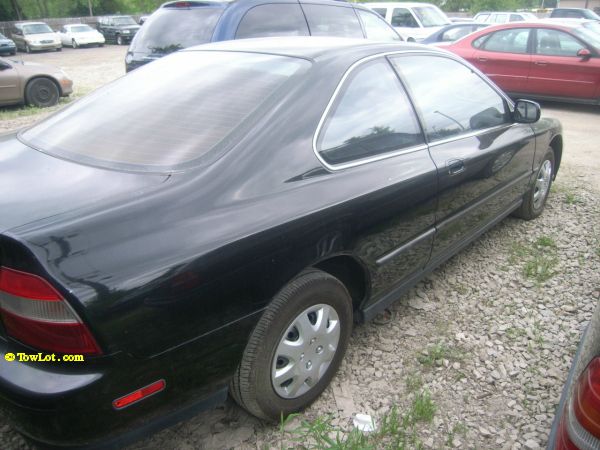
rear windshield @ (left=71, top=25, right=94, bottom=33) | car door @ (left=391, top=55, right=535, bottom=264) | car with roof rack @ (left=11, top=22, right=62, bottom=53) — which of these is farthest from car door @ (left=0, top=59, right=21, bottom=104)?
rear windshield @ (left=71, top=25, right=94, bottom=33)

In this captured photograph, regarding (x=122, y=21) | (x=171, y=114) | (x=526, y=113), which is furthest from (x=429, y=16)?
(x=122, y=21)

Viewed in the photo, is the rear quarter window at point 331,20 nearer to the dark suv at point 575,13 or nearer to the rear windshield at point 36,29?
the dark suv at point 575,13

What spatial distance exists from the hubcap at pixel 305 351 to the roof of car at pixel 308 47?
1.23 metres

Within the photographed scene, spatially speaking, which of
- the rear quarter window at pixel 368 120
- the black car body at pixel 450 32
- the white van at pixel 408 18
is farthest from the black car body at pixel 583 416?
the white van at pixel 408 18

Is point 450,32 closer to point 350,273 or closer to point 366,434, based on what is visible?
point 350,273

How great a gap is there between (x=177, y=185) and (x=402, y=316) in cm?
179

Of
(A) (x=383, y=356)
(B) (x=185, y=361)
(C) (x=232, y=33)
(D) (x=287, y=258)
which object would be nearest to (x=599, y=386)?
(D) (x=287, y=258)

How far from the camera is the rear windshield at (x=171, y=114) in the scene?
1.94m

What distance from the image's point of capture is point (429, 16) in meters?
14.9

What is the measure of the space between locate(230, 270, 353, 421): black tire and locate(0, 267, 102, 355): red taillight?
24.4 inches

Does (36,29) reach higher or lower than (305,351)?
higher

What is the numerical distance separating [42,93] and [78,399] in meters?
9.96

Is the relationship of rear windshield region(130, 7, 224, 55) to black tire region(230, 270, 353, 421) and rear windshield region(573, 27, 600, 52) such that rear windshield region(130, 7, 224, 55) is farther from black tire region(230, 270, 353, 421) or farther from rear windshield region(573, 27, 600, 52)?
rear windshield region(573, 27, 600, 52)

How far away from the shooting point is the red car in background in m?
8.29
